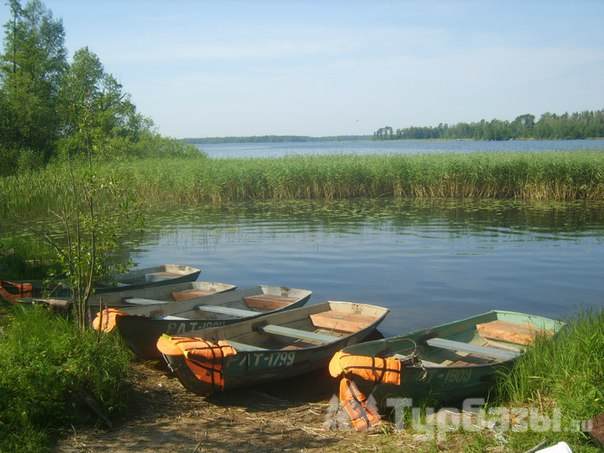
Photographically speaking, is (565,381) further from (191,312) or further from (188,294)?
→ (188,294)

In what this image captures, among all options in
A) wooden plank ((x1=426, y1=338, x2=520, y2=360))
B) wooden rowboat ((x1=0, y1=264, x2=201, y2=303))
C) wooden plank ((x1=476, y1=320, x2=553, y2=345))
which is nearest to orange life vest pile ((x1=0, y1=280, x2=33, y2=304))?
wooden rowboat ((x1=0, y1=264, x2=201, y2=303))

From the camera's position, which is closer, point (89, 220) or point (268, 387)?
point (89, 220)

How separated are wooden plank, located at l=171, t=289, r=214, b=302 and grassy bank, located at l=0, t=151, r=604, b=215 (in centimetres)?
1518

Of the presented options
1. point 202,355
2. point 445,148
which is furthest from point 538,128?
point 202,355

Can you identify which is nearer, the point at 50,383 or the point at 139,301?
the point at 50,383

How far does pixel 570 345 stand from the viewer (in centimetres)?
611

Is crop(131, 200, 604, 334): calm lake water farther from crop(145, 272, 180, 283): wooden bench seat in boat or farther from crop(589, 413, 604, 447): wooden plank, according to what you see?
crop(589, 413, 604, 447): wooden plank

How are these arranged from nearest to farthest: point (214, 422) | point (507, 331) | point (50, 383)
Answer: point (50, 383), point (214, 422), point (507, 331)

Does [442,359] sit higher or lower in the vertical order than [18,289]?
lower

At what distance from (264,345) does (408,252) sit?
8.65 m

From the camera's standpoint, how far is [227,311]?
8.73 meters

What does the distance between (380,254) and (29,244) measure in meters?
8.02

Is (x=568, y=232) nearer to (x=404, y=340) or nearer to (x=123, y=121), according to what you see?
(x=404, y=340)

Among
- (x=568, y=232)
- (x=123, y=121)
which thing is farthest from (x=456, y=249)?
(x=123, y=121)
